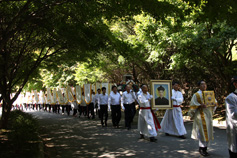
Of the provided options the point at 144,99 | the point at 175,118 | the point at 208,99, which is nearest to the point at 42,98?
the point at 175,118

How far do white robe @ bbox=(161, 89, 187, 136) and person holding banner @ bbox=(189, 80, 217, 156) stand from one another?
2.57m

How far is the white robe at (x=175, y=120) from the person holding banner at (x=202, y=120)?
257 cm

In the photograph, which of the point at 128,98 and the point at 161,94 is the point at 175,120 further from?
the point at 128,98

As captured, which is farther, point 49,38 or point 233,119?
point 49,38

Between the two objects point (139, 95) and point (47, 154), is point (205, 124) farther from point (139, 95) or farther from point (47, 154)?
point (47, 154)

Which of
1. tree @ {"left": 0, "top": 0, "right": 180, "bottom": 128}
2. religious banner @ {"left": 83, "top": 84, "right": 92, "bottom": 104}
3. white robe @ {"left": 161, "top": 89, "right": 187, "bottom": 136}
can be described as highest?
tree @ {"left": 0, "top": 0, "right": 180, "bottom": 128}

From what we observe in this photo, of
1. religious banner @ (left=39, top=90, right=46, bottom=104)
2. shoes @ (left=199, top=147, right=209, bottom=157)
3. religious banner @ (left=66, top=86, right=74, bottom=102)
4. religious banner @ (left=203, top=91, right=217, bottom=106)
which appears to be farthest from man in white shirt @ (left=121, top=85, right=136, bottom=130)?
religious banner @ (left=39, top=90, right=46, bottom=104)

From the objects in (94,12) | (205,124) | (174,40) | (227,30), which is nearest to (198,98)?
(205,124)

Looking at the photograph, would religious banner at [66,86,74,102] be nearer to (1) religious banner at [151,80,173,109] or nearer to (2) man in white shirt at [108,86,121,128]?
(2) man in white shirt at [108,86,121,128]

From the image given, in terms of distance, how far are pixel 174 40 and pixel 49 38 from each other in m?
5.87

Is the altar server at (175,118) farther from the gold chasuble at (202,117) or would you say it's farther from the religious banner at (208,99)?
the religious banner at (208,99)

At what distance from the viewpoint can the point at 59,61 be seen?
49.1 ft

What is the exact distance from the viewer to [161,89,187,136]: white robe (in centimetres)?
948

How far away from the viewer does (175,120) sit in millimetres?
9680
